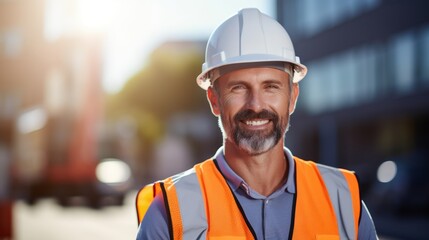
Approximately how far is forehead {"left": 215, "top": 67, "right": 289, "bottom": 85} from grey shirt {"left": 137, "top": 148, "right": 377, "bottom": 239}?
0.39 m

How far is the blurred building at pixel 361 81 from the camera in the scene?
3503 cm

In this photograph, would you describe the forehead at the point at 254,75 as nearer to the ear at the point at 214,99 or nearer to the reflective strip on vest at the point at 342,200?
the ear at the point at 214,99

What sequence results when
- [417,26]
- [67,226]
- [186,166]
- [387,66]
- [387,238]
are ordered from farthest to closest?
[186,166] → [387,66] → [417,26] → [67,226] → [387,238]

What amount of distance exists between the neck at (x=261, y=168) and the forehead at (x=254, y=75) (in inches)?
11.6

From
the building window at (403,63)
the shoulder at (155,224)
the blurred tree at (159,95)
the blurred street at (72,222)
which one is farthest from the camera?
the blurred tree at (159,95)

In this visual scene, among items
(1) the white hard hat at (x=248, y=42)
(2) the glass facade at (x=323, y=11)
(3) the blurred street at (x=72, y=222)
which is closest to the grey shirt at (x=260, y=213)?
(1) the white hard hat at (x=248, y=42)

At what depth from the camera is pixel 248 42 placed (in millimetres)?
4031

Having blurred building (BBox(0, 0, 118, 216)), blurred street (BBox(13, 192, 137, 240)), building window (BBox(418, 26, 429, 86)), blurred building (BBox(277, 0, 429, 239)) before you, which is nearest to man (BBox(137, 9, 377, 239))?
blurred street (BBox(13, 192, 137, 240))

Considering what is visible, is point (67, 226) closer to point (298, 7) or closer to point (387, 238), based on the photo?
point (387, 238)

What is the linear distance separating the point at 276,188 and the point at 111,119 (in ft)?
253

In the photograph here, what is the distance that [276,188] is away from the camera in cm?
387

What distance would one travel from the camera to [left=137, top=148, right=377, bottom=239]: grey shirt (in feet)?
11.6

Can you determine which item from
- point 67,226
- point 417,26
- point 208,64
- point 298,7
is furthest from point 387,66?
point 208,64

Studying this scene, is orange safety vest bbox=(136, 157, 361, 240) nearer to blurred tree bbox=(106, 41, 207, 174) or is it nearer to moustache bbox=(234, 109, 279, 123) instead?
moustache bbox=(234, 109, 279, 123)
